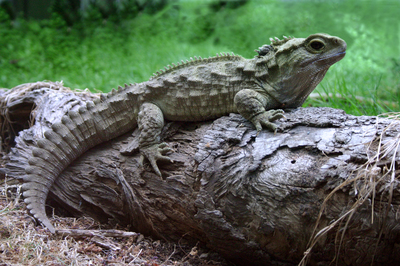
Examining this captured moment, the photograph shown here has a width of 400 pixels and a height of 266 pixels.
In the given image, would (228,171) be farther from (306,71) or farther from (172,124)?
(306,71)

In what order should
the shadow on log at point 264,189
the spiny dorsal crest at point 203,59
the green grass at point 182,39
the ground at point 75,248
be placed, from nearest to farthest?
1. the shadow on log at point 264,189
2. the ground at point 75,248
3. the spiny dorsal crest at point 203,59
4. the green grass at point 182,39

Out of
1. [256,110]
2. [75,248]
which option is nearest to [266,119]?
[256,110]

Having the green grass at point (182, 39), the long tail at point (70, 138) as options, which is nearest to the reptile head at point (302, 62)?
the long tail at point (70, 138)

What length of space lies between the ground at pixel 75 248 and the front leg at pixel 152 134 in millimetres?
769

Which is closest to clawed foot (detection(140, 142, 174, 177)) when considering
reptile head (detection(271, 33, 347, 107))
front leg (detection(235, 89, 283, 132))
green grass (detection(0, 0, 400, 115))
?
front leg (detection(235, 89, 283, 132))

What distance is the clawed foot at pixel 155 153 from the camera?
3115 millimetres

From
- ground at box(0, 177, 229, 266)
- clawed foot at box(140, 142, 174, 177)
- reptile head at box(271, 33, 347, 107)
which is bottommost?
ground at box(0, 177, 229, 266)

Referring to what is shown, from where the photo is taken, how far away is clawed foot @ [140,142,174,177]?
312 centimetres

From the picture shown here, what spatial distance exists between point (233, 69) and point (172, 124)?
0.95 meters

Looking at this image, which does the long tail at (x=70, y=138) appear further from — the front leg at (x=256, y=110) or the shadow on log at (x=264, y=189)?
the front leg at (x=256, y=110)

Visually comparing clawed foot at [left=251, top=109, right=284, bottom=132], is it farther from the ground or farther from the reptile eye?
the ground

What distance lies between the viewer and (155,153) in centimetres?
317

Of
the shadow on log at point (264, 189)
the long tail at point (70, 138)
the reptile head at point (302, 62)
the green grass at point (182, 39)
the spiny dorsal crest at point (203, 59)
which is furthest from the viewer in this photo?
the green grass at point (182, 39)

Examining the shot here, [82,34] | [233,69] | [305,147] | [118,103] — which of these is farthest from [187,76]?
[82,34]
